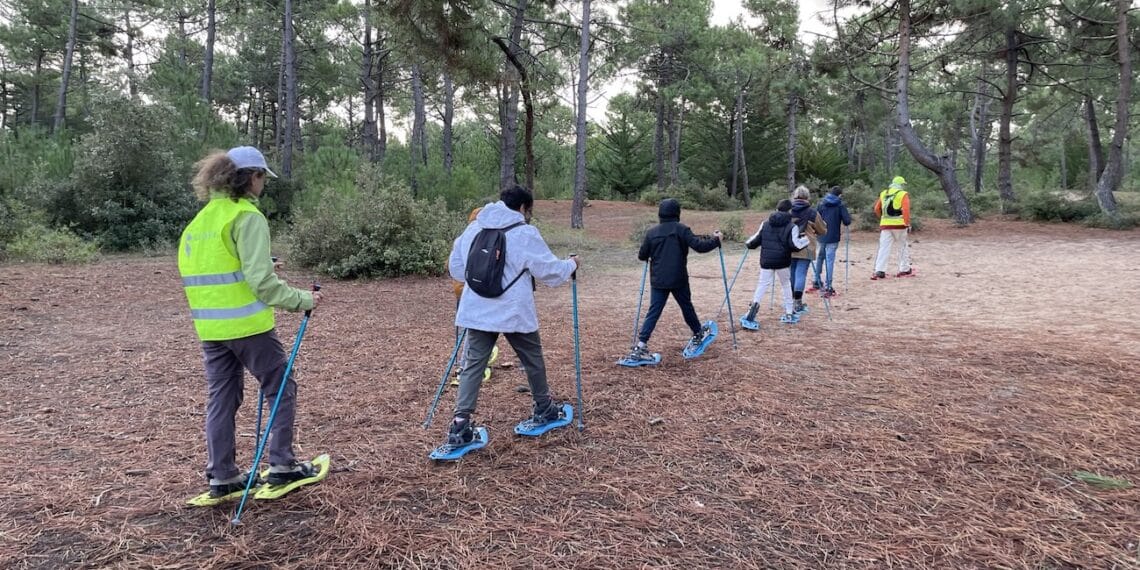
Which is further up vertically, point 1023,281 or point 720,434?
point 1023,281

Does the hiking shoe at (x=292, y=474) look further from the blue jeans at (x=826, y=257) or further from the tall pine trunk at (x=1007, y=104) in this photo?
the tall pine trunk at (x=1007, y=104)

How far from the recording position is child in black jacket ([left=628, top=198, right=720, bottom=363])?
5.53 meters

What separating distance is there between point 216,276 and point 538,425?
207 cm

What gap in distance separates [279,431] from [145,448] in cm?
134

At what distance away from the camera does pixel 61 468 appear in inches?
140

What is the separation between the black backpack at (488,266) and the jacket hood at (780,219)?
4.22 meters

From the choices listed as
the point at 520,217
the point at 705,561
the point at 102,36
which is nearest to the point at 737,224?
the point at 520,217

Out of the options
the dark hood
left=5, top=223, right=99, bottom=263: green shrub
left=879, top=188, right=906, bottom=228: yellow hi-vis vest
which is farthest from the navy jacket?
left=5, top=223, right=99, bottom=263: green shrub

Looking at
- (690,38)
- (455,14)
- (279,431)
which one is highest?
(690,38)

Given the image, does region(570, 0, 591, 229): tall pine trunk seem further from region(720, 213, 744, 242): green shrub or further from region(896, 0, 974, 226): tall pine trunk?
region(896, 0, 974, 226): tall pine trunk

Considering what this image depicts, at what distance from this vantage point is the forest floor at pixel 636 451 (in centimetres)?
275

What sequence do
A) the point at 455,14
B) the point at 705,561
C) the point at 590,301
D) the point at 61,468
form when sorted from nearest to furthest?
the point at 705,561, the point at 61,468, the point at 590,301, the point at 455,14

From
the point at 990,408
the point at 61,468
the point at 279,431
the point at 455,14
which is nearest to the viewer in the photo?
the point at 279,431

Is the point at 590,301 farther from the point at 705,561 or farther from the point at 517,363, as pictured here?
the point at 705,561
